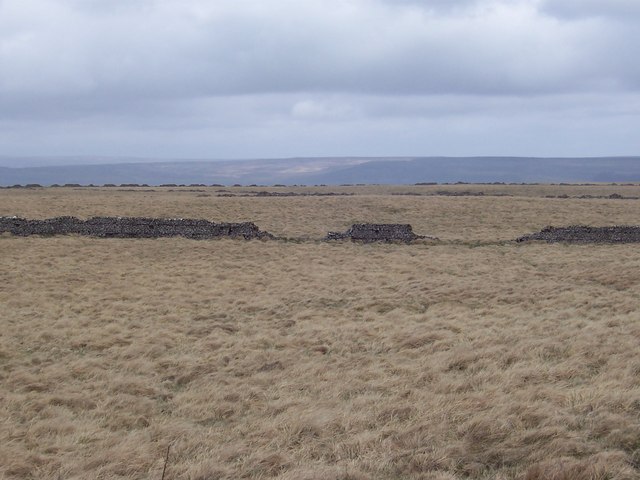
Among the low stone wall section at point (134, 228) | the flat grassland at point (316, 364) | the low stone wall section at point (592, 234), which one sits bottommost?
the flat grassland at point (316, 364)

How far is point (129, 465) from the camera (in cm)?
688

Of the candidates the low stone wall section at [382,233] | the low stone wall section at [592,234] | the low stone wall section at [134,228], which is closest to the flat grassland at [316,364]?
the low stone wall section at [134,228]

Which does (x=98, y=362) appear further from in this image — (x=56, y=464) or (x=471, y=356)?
(x=471, y=356)

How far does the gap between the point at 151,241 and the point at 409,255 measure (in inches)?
485

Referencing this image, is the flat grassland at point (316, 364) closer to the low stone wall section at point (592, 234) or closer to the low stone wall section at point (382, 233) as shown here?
the low stone wall section at point (592, 234)

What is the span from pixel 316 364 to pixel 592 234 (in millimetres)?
23961

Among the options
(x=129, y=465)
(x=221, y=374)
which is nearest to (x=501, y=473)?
(x=129, y=465)

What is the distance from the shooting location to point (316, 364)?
1120cm

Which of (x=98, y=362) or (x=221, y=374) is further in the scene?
(x=98, y=362)

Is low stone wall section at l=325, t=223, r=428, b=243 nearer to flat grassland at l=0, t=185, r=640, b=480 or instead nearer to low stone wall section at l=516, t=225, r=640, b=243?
flat grassland at l=0, t=185, r=640, b=480

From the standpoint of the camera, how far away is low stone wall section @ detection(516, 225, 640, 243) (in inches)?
1180

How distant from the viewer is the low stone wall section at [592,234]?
2998cm

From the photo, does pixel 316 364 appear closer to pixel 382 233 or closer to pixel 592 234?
pixel 382 233

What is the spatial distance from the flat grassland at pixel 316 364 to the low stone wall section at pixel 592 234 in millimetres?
3700
